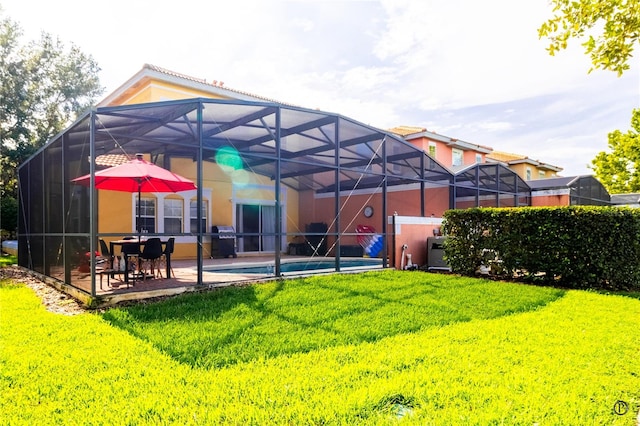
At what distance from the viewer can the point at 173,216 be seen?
13266 millimetres

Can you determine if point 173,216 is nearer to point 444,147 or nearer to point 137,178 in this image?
point 137,178

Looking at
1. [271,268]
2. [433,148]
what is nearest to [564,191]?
[433,148]

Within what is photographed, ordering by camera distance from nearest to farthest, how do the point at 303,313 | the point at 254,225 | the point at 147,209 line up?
the point at 303,313
the point at 147,209
the point at 254,225

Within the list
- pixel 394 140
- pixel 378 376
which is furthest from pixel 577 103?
pixel 378 376

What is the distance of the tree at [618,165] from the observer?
2486 centimetres

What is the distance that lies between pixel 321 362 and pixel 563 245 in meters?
6.91

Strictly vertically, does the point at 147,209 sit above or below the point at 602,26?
below

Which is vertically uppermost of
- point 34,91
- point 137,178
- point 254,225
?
point 34,91

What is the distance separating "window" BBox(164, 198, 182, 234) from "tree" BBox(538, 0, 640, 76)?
11.7m

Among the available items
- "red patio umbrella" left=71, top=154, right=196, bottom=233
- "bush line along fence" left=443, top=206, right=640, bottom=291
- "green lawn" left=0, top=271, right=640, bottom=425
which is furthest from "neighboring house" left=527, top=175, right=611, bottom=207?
"red patio umbrella" left=71, top=154, right=196, bottom=233

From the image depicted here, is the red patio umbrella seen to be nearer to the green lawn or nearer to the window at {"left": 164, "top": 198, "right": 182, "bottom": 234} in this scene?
the green lawn

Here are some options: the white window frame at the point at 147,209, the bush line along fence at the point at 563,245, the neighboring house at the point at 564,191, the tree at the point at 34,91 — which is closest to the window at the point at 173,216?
the white window frame at the point at 147,209

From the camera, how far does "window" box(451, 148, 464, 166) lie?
75.6ft

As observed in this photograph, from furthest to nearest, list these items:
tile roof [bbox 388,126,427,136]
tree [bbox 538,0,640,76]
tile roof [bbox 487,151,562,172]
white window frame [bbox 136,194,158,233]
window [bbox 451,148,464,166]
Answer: tile roof [bbox 487,151,562,172]
window [bbox 451,148,464,166]
tile roof [bbox 388,126,427,136]
white window frame [bbox 136,194,158,233]
tree [bbox 538,0,640,76]
